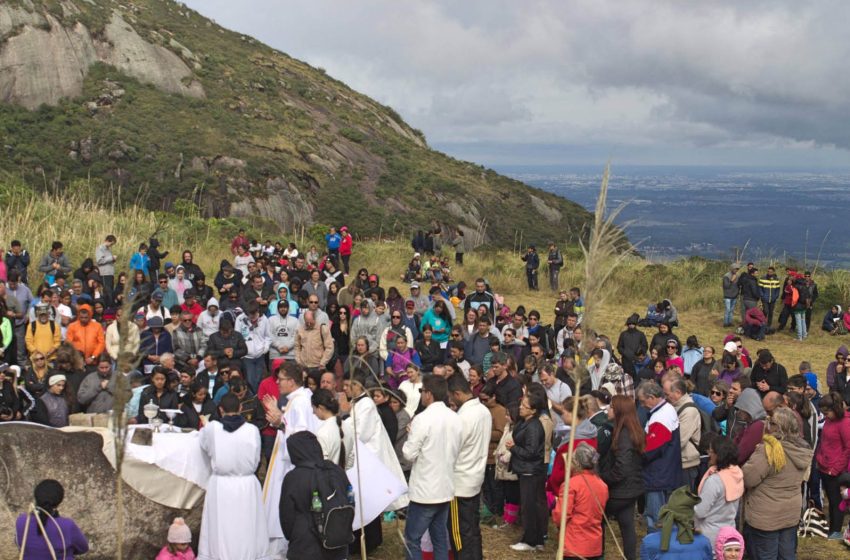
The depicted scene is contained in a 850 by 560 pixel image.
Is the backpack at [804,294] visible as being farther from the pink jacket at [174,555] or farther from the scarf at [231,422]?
the pink jacket at [174,555]

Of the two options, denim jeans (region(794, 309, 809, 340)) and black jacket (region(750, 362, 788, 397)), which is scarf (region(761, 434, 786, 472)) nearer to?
black jacket (region(750, 362, 788, 397))

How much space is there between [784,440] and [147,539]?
5376 millimetres

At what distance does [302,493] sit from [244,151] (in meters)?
41.8

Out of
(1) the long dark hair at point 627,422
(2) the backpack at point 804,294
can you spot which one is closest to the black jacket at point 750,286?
(2) the backpack at point 804,294

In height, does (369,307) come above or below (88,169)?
below

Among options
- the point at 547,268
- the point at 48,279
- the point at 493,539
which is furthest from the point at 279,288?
the point at 547,268

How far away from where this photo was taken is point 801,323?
1911 cm

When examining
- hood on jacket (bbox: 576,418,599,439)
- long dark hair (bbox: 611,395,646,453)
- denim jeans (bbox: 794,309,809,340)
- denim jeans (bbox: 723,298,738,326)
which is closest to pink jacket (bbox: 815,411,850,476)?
long dark hair (bbox: 611,395,646,453)

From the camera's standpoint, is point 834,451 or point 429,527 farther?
point 834,451

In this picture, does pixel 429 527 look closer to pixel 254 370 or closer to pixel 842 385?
pixel 254 370

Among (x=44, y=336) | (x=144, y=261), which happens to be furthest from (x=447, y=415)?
(x=144, y=261)

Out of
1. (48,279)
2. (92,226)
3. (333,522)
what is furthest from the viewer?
(92,226)

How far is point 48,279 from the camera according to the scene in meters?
14.9

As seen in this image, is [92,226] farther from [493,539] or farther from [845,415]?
[845,415]
